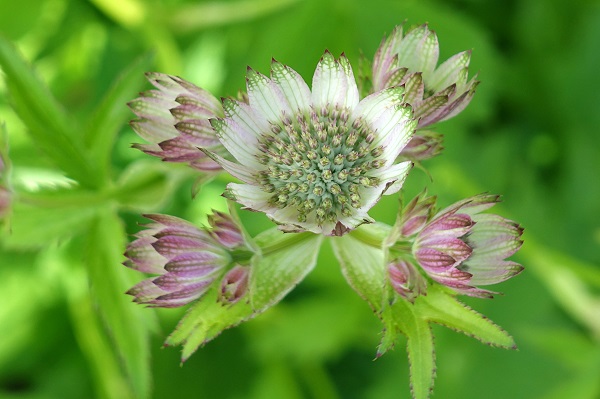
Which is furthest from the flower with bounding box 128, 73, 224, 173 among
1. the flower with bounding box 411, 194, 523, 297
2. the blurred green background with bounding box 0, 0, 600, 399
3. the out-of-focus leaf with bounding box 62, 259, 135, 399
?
the out-of-focus leaf with bounding box 62, 259, 135, 399

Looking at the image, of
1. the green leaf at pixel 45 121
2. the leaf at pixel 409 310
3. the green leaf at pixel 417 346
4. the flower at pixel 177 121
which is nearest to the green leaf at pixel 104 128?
the green leaf at pixel 45 121

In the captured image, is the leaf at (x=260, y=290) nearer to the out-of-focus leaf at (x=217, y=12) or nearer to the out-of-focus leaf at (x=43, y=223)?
the out-of-focus leaf at (x=43, y=223)

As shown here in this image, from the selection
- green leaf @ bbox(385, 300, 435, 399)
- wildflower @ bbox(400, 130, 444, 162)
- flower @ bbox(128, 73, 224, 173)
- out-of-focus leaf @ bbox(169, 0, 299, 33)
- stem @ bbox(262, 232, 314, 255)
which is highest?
out-of-focus leaf @ bbox(169, 0, 299, 33)

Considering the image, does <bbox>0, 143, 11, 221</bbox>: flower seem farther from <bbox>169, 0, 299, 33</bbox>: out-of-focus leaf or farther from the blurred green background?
<bbox>169, 0, 299, 33</bbox>: out-of-focus leaf

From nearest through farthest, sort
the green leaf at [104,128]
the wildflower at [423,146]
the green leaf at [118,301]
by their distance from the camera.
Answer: the wildflower at [423,146]
the green leaf at [118,301]
the green leaf at [104,128]

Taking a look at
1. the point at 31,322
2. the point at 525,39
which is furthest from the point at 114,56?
the point at 525,39
